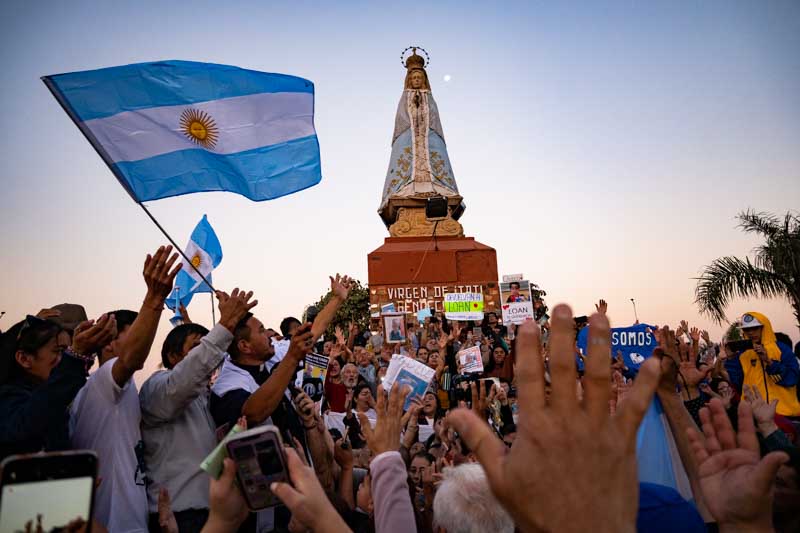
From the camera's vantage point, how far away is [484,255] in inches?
917

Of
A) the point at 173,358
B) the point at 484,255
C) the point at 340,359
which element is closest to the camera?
the point at 173,358

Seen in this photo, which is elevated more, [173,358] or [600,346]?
Result: [173,358]

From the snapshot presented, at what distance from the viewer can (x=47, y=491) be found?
1142 mm

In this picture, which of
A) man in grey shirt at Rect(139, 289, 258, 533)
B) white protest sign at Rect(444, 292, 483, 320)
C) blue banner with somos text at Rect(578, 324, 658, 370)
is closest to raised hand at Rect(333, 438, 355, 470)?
man in grey shirt at Rect(139, 289, 258, 533)

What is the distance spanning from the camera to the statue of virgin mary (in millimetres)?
25094

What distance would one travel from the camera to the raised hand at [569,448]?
99 centimetres

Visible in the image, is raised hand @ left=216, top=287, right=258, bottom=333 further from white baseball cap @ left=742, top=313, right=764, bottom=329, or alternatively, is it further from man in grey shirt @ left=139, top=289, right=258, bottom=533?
white baseball cap @ left=742, top=313, right=764, bottom=329

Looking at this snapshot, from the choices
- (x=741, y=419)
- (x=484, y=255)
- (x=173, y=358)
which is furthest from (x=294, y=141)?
(x=484, y=255)

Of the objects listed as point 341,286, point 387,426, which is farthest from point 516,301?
point 387,426

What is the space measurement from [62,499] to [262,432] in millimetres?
500

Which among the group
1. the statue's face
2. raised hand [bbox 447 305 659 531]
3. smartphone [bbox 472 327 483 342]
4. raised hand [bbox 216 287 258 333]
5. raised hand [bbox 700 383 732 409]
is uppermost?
the statue's face

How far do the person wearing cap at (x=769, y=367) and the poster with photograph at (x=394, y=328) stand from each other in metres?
6.05

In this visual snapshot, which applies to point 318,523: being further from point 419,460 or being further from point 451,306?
point 451,306

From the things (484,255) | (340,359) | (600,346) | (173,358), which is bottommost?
A: (600,346)
